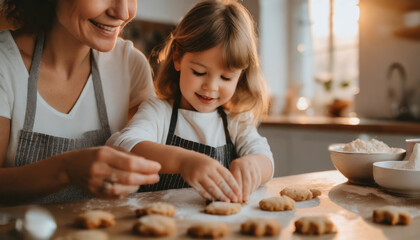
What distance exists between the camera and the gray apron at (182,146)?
1277 millimetres

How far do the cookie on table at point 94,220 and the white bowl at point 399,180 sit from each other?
645 mm

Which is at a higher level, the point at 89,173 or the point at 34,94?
the point at 34,94

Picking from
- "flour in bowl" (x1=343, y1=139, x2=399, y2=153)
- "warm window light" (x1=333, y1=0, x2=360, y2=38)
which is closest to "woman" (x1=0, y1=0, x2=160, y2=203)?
"flour in bowl" (x1=343, y1=139, x2=399, y2=153)

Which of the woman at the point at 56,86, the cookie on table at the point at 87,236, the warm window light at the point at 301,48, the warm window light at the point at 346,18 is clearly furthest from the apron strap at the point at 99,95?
the warm window light at the point at 301,48

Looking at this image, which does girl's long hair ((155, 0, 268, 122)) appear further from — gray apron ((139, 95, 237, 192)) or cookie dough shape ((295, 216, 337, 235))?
cookie dough shape ((295, 216, 337, 235))

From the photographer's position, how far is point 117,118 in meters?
1.40

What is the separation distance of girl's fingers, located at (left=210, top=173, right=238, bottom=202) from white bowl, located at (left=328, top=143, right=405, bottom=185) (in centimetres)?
40

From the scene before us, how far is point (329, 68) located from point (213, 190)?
143 inches

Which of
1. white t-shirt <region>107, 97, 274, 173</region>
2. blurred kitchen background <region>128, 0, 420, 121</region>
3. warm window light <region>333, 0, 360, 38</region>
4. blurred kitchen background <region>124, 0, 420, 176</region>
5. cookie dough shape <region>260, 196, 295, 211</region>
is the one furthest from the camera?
warm window light <region>333, 0, 360, 38</region>

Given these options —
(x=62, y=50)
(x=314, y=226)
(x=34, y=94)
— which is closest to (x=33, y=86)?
(x=34, y=94)

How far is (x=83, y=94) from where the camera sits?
4.30ft

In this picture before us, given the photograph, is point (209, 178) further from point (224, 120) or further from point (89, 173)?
point (224, 120)

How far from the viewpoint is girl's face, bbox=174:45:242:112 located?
117cm

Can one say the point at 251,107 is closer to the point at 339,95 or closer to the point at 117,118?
the point at 117,118
